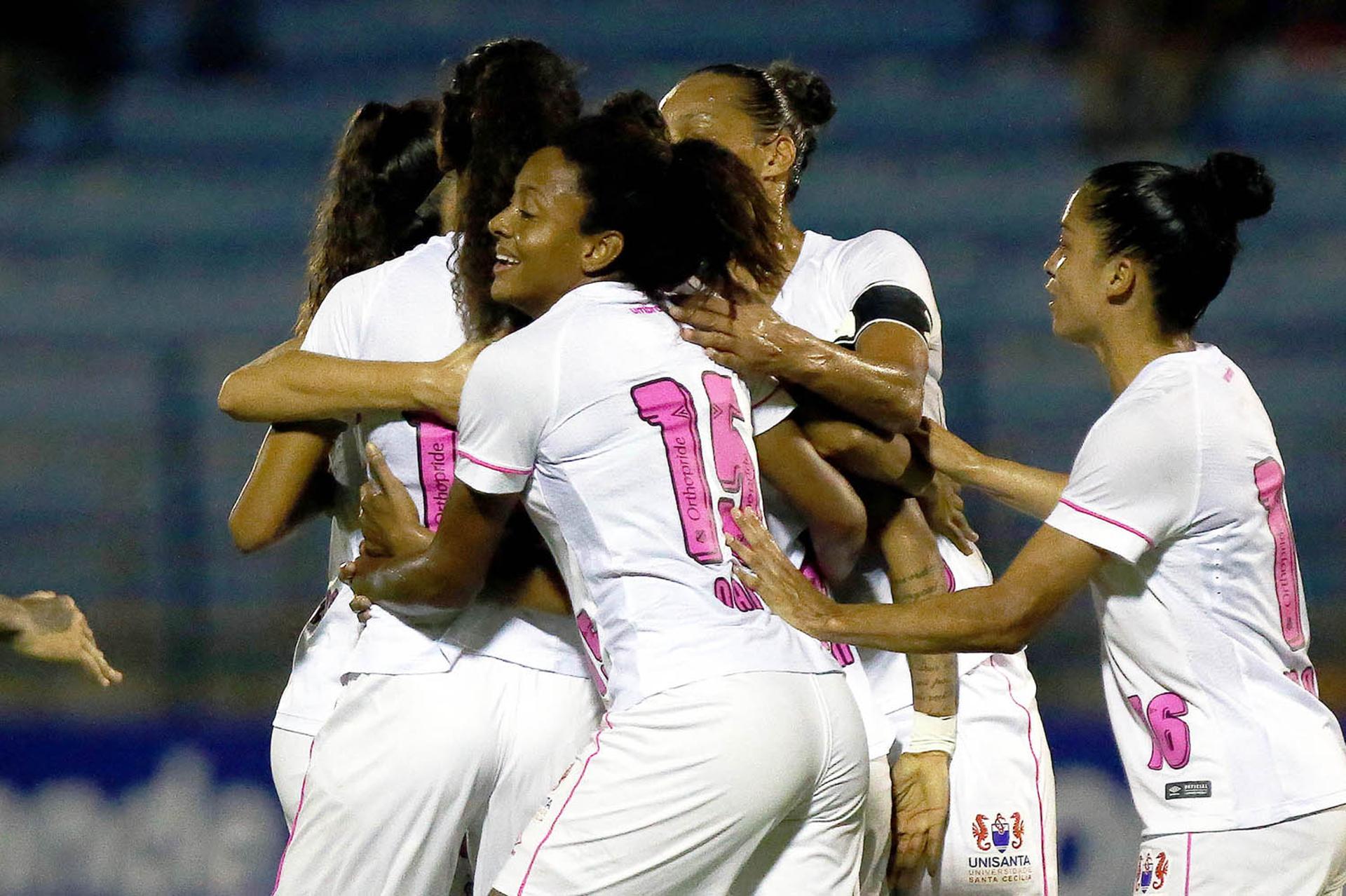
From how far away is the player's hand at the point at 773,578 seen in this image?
7.86 feet

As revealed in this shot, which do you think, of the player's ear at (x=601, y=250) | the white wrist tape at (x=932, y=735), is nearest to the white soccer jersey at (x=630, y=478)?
the player's ear at (x=601, y=250)

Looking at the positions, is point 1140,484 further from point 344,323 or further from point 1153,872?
point 344,323

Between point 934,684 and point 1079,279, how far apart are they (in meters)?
0.72

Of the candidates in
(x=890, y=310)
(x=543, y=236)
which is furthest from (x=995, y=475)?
(x=543, y=236)

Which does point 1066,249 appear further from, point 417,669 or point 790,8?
point 790,8

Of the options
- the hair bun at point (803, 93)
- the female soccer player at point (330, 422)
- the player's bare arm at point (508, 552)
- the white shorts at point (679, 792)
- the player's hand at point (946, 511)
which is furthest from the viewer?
the hair bun at point (803, 93)

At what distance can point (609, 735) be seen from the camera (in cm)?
234

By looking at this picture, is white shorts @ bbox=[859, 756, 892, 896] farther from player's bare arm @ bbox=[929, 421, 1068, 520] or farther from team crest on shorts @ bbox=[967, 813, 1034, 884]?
player's bare arm @ bbox=[929, 421, 1068, 520]

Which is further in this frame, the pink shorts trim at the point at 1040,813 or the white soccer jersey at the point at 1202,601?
the pink shorts trim at the point at 1040,813

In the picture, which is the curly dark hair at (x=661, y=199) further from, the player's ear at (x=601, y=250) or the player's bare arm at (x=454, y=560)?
the player's bare arm at (x=454, y=560)

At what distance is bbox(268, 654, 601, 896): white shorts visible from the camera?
266cm

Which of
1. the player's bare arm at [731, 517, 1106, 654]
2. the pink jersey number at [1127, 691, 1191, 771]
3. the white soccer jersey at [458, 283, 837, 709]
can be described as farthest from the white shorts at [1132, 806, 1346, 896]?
the white soccer jersey at [458, 283, 837, 709]

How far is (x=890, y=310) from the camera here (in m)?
2.84

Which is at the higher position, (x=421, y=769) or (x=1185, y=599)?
(x=1185, y=599)
